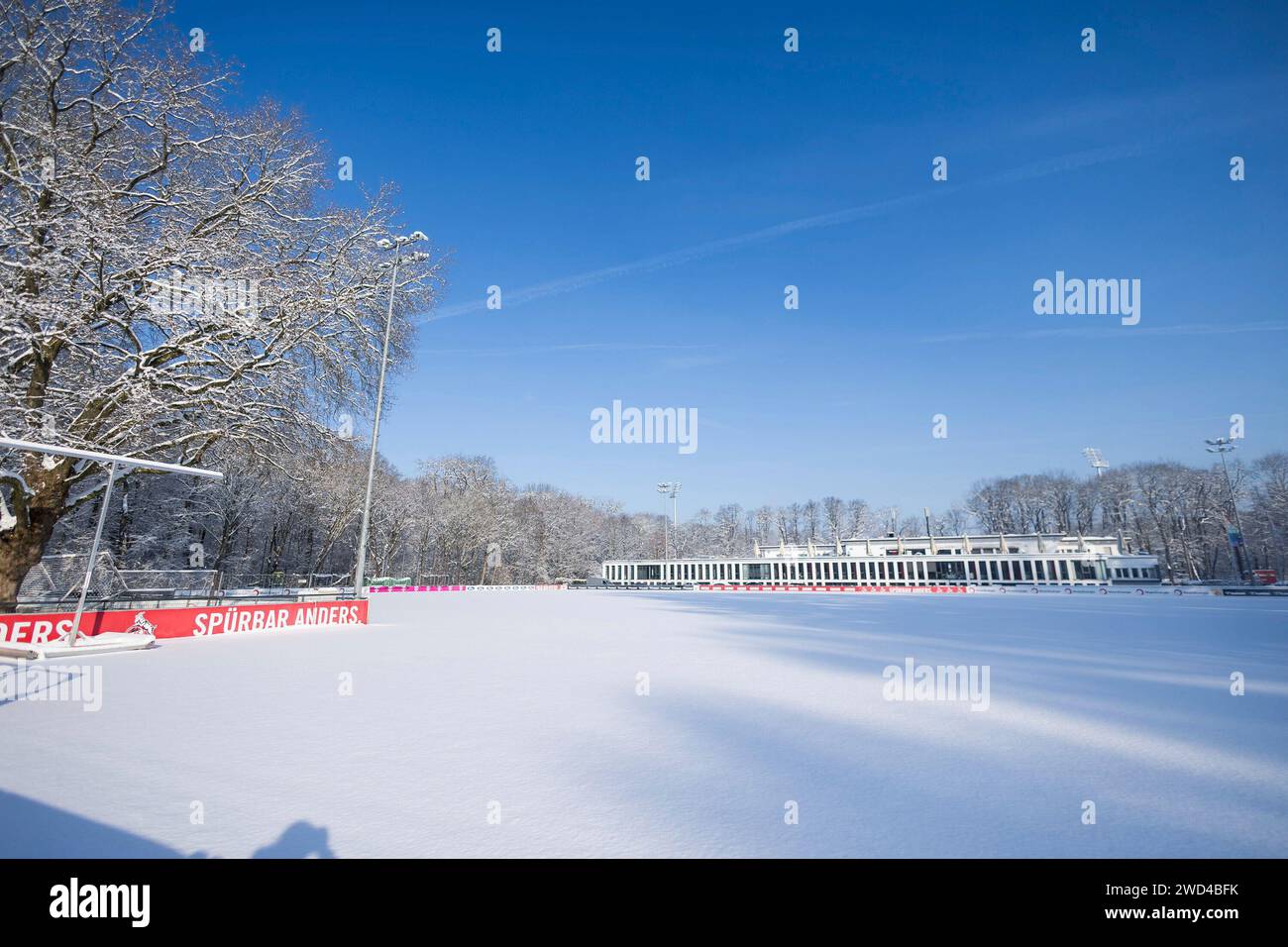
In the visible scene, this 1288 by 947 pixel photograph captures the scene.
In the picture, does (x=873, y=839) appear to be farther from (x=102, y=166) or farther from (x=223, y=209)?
(x=102, y=166)

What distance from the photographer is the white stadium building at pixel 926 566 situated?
6712cm

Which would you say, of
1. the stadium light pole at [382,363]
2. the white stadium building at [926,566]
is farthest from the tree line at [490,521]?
the white stadium building at [926,566]

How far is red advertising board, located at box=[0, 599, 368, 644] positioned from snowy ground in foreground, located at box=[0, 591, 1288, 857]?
3.32 metres

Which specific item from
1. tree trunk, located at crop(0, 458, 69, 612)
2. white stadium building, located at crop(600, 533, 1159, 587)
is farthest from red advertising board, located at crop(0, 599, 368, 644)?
white stadium building, located at crop(600, 533, 1159, 587)

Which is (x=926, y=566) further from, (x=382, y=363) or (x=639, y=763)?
(x=639, y=763)

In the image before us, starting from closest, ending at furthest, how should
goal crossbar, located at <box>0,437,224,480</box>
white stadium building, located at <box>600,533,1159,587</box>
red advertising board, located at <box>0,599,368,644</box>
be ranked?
goal crossbar, located at <box>0,437,224,480</box> < red advertising board, located at <box>0,599,368,644</box> < white stadium building, located at <box>600,533,1159,587</box>

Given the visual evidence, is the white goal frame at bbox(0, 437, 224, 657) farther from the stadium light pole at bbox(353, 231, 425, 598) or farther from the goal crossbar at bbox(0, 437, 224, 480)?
the stadium light pole at bbox(353, 231, 425, 598)

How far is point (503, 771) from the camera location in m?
4.38

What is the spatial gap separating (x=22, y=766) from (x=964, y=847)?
22.3 feet

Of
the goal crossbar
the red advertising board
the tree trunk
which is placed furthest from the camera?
the tree trunk

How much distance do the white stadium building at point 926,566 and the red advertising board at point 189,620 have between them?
2348 inches

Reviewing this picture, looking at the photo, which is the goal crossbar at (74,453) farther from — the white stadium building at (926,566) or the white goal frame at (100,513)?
the white stadium building at (926,566)

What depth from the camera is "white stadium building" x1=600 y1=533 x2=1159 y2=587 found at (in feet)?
220
